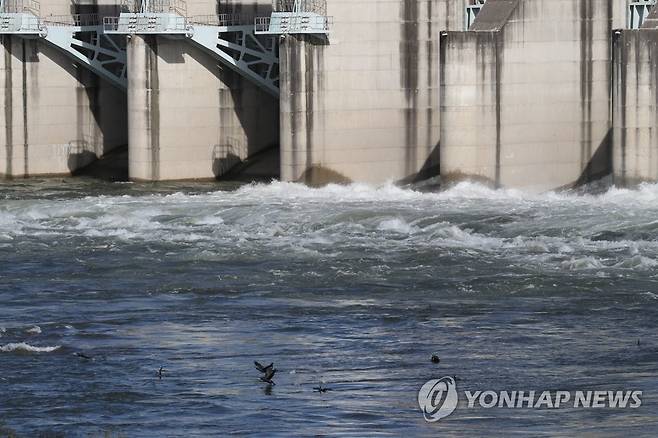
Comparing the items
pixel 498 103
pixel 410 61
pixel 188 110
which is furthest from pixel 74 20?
pixel 498 103

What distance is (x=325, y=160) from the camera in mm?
51219

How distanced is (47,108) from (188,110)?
6.00 meters

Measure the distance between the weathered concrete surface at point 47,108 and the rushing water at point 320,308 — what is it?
7.97m

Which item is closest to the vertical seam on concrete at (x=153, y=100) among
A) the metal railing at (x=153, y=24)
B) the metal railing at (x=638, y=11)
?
the metal railing at (x=153, y=24)

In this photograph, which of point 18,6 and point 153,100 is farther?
point 18,6

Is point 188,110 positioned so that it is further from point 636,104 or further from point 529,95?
point 636,104

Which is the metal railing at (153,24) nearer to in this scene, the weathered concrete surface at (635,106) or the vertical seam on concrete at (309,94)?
the vertical seam on concrete at (309,94)

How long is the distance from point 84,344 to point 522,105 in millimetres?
21931

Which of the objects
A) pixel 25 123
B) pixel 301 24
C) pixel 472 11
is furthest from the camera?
pixel 25 123

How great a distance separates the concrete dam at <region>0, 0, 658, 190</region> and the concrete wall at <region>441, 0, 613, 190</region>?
4 centimetres

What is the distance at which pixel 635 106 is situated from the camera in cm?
4556

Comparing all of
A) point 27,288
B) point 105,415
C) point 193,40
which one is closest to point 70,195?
point 193,40

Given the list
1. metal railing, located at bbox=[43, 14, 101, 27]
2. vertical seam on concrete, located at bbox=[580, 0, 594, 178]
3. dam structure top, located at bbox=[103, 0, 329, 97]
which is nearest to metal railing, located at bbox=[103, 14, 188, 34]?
dam structure top, located at bbox=[103, 0, 329, 97]

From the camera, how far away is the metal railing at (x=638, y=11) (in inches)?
1912
